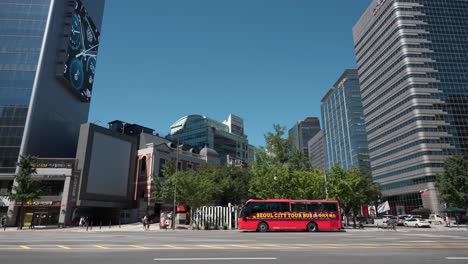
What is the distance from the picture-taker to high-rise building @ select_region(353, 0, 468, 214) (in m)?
85.9

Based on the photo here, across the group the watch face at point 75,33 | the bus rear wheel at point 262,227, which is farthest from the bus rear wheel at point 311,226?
the watch face at point 75,33

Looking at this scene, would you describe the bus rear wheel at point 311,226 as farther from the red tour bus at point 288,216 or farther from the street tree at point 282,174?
the street tree at point 282,174

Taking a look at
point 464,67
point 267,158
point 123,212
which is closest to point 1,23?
point 123,212

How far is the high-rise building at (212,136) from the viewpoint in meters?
118

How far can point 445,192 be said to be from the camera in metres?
53.0

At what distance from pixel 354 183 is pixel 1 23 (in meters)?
68.7

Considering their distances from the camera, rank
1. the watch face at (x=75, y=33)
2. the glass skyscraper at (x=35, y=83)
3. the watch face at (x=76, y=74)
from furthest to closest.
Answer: the watch face at (x=75, y=33)
the watch face at (x=76, y=74)
the glass skyscraper at (x=35, y=83)

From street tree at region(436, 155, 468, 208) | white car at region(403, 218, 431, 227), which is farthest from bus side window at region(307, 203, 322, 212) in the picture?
street tree at region(436, 155, 468, 208)

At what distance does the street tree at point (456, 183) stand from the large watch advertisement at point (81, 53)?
72350 millimetres

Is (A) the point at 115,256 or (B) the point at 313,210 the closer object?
(A) the point at 115,256

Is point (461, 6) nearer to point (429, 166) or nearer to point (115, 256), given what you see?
point (429, 166)

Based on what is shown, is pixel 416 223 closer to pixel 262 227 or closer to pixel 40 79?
Answer: pixel 262 227

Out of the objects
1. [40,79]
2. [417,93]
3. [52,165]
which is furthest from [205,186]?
[417,93]

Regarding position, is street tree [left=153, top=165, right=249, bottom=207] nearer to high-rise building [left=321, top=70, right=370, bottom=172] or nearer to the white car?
the white car
